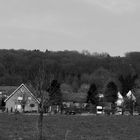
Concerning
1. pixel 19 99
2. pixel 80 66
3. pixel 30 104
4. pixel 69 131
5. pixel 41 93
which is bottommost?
pixel 69 131

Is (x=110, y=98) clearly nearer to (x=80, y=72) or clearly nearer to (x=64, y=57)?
(x=64, y=57)

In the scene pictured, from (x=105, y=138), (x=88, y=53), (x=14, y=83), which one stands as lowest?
(x=105, y=138)

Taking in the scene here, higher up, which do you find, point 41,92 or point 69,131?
point 41,92

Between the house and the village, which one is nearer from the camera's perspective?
the village

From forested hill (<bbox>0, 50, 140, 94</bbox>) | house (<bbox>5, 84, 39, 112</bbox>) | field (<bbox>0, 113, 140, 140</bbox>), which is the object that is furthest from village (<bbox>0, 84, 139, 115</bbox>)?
field (<bbox>0, 113, 140, 140</bbox>)

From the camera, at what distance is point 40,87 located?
66.7 feet

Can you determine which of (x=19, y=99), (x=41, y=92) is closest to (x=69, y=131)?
(x=41, y=92)

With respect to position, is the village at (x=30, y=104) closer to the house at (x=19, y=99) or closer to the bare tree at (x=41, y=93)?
the house at (x=19, y=99)

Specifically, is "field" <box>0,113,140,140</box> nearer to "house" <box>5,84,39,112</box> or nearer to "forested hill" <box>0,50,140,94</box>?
"house" <box>5,84,39,112</box>

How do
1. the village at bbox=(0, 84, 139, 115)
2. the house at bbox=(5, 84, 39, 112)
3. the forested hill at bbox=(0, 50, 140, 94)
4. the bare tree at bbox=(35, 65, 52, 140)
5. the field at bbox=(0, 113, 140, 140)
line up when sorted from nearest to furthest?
1. the bare tree at bbox=(35, 65, 52, 140)
2. the field at bbox=(0, 113, 140, 140)
3. the village at bbox=(0, 84, 139, 115)
4. the house at bbox=(5, 84, 39, 112)
5. the forested hill at bbox=(0, 50, 140, 94)

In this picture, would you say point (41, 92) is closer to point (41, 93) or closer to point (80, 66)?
point (41, 93)

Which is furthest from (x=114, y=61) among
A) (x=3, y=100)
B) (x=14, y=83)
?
(x=3, y=100)

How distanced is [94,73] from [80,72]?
181 inches

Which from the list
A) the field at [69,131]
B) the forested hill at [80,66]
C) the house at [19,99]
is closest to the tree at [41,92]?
the field at [69,131]
